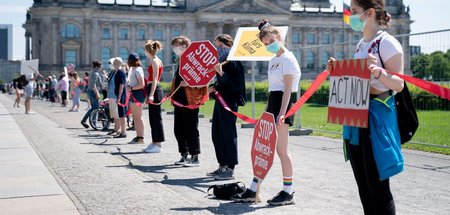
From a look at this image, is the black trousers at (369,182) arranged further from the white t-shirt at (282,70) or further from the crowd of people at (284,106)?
the white t-shirt at (282,70)

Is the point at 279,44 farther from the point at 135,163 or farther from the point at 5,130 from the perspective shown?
the point at 5,130

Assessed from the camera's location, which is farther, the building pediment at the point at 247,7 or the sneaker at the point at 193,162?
the building pediment at the point at 247,7

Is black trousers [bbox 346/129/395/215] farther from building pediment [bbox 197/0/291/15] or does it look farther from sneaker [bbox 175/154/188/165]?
building pediment [bbox 197/0/291/15]

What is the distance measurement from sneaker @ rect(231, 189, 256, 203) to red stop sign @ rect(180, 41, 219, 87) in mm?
2687

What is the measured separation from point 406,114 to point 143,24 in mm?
87293

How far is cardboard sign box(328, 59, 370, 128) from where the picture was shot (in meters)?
4.38

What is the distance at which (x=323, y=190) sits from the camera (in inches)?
302

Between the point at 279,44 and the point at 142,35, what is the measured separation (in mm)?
84434

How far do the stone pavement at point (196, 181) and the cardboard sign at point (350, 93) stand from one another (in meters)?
1.95

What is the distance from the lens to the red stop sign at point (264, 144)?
21.5ft

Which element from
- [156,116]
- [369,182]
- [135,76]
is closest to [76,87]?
[135,76]

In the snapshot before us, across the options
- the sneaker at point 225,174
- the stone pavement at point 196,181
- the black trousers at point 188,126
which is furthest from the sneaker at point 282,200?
the black trousers at point 188,126

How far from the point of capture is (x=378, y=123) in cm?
428

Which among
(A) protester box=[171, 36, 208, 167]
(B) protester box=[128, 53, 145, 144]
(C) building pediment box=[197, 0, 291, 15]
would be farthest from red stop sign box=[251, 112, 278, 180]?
(C) building pediment box=[197, 0, 291, 15]
